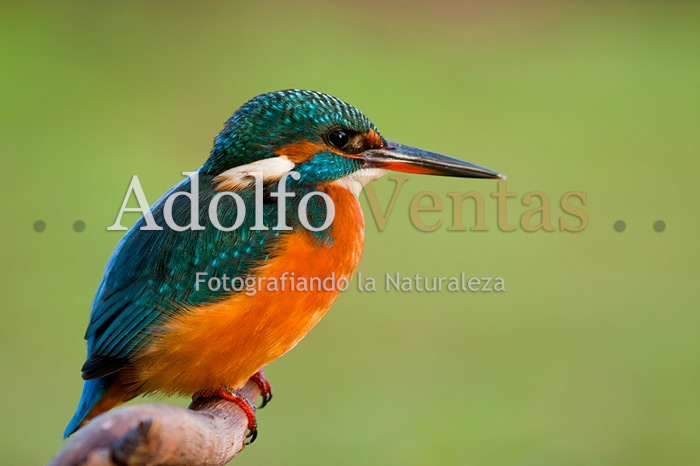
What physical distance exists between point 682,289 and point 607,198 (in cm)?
69

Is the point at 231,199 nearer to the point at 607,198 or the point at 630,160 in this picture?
the point at 607,198

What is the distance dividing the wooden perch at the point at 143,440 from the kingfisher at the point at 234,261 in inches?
10.1

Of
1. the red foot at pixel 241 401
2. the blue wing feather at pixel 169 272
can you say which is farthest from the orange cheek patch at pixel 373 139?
the red foot at pixel 241 401

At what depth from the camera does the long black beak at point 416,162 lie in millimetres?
1534

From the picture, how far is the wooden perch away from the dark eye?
565 millimetres

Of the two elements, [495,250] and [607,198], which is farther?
[607,198]

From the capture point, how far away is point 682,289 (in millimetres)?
3611

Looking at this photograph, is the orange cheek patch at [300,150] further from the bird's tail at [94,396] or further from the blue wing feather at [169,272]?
the bird's tail at [94,396]

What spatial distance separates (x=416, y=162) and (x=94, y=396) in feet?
2.48

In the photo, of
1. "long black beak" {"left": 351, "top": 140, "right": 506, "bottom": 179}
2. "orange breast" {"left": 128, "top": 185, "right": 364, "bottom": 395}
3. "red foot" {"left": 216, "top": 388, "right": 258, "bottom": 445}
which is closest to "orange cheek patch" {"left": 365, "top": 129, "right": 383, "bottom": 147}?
"long black beak" {"left": 351, "top": 140, "right": 506, "bottom": 179}

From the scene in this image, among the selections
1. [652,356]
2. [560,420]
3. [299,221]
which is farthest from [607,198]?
[299,221]

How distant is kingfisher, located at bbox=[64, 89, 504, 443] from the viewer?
1.41 m

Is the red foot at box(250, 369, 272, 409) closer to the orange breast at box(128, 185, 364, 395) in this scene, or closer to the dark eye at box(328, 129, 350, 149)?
the orange breast at box(128, 185, 364, 395)

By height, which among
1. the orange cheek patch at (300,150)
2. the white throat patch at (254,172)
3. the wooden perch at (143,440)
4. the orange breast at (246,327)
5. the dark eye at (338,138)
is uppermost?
the dark eye at (338,138)
